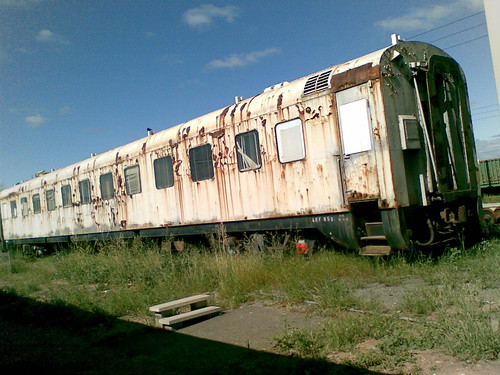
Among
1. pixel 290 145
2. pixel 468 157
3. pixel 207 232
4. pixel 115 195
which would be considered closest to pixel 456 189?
pixel 468 157

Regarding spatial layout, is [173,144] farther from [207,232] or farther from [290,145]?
[290,145]

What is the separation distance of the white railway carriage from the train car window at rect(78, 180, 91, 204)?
15.8 feet

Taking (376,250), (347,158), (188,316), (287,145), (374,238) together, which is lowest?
(188,316)

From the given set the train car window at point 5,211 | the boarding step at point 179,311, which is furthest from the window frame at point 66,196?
the boarding step at point 179,311

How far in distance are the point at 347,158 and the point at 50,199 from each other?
1301 cm

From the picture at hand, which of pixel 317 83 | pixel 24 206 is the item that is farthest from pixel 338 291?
pixel 24 206

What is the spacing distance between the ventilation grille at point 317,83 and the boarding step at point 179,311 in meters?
3.73

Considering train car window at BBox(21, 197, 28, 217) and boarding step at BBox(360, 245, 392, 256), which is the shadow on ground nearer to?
boarding step at BBox(360, 245, 392, 256)

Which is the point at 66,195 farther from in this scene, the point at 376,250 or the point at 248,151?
the point at 376,250

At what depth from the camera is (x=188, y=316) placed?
5477 millimetres

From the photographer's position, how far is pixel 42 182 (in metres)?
17.0

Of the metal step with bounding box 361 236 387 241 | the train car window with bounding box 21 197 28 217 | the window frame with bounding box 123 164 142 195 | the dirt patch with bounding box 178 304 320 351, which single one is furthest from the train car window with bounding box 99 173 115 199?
the metal step with bounding box 361 236 387 241

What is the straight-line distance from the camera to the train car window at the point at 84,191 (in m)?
14.0

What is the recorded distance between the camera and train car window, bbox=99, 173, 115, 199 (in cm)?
1285
